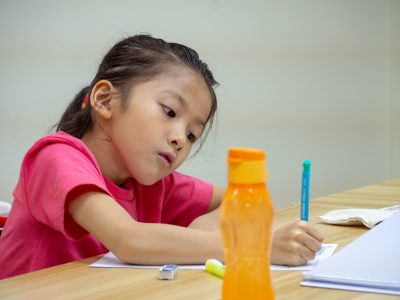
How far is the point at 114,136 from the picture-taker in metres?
1.13

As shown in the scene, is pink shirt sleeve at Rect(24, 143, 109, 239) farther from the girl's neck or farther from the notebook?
the notebook

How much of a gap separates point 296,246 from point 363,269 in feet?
0.34

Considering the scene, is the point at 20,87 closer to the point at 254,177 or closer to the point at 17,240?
the point at 17,240

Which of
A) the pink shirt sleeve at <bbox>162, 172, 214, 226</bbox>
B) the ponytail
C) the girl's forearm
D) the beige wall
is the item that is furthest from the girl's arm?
the beige wall

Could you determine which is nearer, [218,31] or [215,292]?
[215,292]

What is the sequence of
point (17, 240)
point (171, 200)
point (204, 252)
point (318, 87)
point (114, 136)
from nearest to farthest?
point (204, 252) → point (17, 240) → point (114, 136) → point (171, 200) → point (318, 87)

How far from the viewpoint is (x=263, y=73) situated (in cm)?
269

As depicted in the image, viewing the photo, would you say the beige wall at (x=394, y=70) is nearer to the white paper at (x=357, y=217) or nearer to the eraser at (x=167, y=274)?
the white paper at (x=357, y=217)

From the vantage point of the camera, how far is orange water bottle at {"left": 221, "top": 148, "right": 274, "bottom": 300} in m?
0.45

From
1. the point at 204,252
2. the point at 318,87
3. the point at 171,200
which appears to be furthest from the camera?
the point at 318,87

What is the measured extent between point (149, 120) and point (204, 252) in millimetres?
329

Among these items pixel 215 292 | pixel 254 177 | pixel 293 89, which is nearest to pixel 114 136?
pixel 215 292

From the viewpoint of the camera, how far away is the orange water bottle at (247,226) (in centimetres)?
45

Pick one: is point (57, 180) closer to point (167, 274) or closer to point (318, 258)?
point (167, 274)
